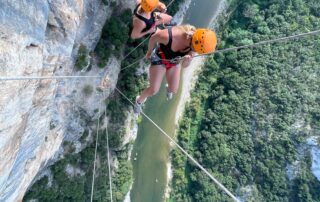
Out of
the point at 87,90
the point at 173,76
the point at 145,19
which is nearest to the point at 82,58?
the point at 87,90

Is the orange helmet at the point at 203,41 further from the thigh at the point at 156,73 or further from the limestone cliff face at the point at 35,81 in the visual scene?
the limestone cliff face at the point at 35,81

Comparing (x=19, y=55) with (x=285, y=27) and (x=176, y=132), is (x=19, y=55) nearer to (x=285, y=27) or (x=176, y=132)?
(x=176, y=132)

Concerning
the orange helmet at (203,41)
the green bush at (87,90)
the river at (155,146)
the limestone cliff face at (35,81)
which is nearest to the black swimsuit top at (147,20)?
the limestone cliff face at (35,81)

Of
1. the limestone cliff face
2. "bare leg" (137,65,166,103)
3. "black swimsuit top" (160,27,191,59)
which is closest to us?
the limestone cliff face

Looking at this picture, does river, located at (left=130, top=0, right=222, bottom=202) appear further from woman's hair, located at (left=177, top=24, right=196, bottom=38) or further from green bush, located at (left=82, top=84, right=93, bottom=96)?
woman's hair, located at (left=177, top=24, right=196, bottom=38)

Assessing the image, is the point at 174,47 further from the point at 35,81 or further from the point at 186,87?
the point at 186,87

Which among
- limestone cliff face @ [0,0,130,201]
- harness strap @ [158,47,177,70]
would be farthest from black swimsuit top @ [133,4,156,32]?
limestone cliff face @ [0,0,130,201]
